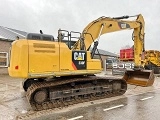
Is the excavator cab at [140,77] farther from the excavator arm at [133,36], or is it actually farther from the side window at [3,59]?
the side window at [3,59]

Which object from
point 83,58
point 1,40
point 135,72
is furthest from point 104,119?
point 1,40

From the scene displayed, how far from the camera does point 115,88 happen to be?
367 inches

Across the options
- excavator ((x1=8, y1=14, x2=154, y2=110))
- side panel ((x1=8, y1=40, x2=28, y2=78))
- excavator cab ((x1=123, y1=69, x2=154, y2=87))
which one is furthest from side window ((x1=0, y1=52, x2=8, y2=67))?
side panel ((x1=8, y1=40, x2=28, y2=78))

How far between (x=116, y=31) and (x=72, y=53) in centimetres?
370

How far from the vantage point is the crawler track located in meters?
7.02

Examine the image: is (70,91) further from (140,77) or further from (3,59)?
(3,59)

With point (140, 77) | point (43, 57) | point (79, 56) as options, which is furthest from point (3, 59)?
point (43, 57)

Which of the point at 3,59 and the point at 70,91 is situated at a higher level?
the point at 3,59

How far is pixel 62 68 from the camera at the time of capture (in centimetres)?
754

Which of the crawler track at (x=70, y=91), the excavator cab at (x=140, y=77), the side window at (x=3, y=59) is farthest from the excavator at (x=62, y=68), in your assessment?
the side window at (x=3, y=59)

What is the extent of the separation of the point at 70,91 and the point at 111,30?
13.3ft

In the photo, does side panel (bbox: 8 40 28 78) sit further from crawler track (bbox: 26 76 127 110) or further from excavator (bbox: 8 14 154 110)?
crawler track (bbox: 26 76 127 110)

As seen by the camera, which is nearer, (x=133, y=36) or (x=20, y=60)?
(x=20, y=60)

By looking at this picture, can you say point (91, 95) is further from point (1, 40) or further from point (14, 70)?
point (1, 40)
